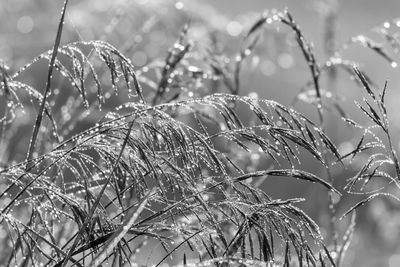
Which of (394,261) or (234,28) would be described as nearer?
(394,261)

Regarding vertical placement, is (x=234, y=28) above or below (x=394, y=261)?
above

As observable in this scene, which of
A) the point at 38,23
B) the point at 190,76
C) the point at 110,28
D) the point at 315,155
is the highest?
the point at 38,23

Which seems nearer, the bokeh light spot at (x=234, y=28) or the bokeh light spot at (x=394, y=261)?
the bokeh light spot at (x=394, y=261)

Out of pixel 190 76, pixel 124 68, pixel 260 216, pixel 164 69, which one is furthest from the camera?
pixel 190 76

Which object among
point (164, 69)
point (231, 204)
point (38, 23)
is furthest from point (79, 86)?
point (38, 23)

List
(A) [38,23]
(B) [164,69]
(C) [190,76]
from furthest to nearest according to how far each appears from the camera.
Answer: (A) [38,23] < (C) [190,76] < (B) [164,69]

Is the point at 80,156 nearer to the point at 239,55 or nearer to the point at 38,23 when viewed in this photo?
the point at 239,55

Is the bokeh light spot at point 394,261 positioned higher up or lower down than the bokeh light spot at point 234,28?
lower down

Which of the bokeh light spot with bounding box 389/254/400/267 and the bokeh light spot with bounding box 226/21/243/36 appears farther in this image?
the bokeh light spot with bounding box 226/21/243/36

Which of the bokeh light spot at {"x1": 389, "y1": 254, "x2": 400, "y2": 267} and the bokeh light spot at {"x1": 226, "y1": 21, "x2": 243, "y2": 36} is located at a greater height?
the bokeh light spot at {"x1": 226, "y1": 21, "x2": 243, "y2": 36}

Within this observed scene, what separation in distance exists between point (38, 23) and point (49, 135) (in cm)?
A: 1683

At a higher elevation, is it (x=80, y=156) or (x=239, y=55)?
(x=239, y=55)

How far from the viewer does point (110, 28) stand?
3.51 metres

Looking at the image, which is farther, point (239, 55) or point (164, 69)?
point (239, 55)
